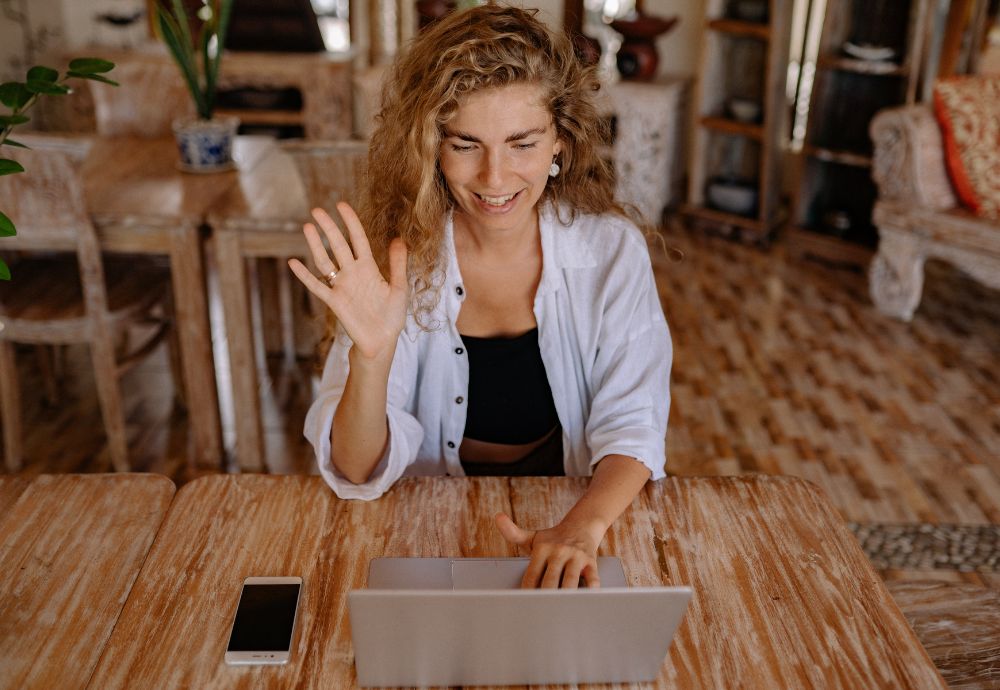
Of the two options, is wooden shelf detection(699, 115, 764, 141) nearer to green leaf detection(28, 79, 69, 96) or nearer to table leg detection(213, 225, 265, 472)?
table leg detection(213, 225, 265, 472)

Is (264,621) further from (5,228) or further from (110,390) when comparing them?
(110,390)

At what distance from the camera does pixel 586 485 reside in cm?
128

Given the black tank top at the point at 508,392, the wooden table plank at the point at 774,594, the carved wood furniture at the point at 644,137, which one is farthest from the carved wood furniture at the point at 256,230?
the carved wood furniture at the point at 644,137

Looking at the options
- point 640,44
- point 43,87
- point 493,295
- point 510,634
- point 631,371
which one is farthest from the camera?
point 640,44

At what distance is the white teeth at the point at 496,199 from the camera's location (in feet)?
4.52

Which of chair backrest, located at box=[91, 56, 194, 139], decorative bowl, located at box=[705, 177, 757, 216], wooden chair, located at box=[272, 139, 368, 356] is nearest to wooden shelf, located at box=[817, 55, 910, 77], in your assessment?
decorative bowl, located at box=[705, 177, 757, 216]

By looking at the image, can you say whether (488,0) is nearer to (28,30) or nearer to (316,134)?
(316,134)

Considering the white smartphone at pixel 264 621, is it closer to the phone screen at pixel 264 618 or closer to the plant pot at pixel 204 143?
the phone screen at pixel 264 618

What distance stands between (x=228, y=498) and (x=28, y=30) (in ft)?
13.1

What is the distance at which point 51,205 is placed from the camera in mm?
2191

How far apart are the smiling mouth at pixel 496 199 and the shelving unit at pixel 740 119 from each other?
3017 mm

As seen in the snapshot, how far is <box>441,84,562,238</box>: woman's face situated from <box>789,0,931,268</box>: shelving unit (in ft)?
9.46

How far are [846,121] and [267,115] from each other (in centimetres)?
274

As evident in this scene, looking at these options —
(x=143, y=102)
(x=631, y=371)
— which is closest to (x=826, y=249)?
(x=143, y=102)
